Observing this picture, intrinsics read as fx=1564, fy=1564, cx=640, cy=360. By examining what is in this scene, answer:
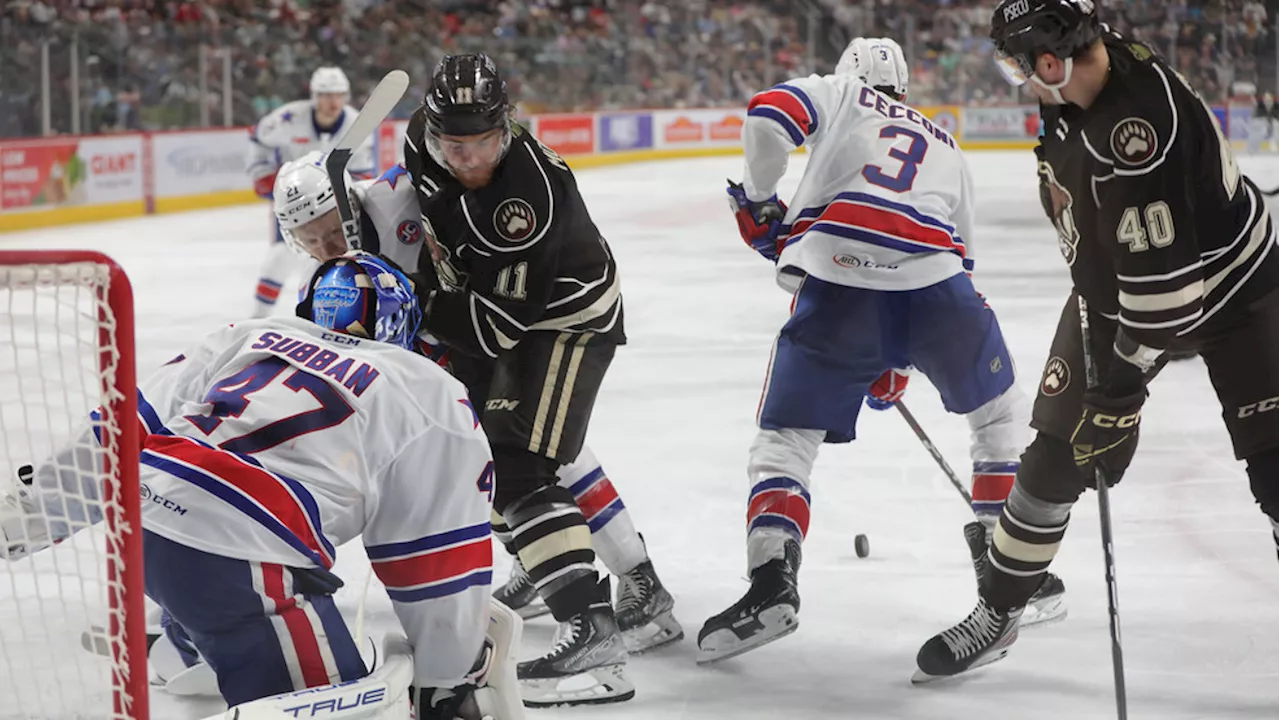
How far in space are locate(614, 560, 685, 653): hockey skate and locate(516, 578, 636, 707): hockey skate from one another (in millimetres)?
217

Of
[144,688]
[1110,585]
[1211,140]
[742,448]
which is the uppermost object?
[1211,140]

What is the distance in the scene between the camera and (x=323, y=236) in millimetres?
2791

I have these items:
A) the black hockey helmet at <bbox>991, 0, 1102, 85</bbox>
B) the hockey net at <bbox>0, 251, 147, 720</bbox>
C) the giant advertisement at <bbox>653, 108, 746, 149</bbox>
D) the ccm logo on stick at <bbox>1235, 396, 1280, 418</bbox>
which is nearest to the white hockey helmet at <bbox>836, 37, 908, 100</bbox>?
the black hockey helmet at <bbox>991, 0, 1102, 85</bbox>

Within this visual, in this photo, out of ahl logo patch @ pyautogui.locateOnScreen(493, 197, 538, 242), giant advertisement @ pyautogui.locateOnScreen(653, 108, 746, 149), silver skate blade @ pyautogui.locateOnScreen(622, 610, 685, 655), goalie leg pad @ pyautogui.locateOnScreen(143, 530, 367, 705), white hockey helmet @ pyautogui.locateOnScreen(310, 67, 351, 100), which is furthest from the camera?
giant advertisement @ pyautogui.locateOnScreen(653, 108, 746, 149)

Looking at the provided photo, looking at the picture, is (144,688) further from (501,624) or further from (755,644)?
(755,644)

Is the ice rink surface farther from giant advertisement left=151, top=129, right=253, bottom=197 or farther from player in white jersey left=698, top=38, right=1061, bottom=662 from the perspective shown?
giant advertisement left=151, top=129, right=253, bottom=197

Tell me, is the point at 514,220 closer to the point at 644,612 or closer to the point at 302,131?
the point at 644,612

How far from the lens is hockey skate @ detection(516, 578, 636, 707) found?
2.70 metres

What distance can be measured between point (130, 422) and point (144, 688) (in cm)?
30

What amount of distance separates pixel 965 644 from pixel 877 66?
3.95ft

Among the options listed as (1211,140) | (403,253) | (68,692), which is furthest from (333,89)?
(1211,140)

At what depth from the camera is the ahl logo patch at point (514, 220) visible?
268 cm

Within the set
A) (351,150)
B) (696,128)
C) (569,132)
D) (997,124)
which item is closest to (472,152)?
(351,150)

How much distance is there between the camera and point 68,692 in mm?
2553
